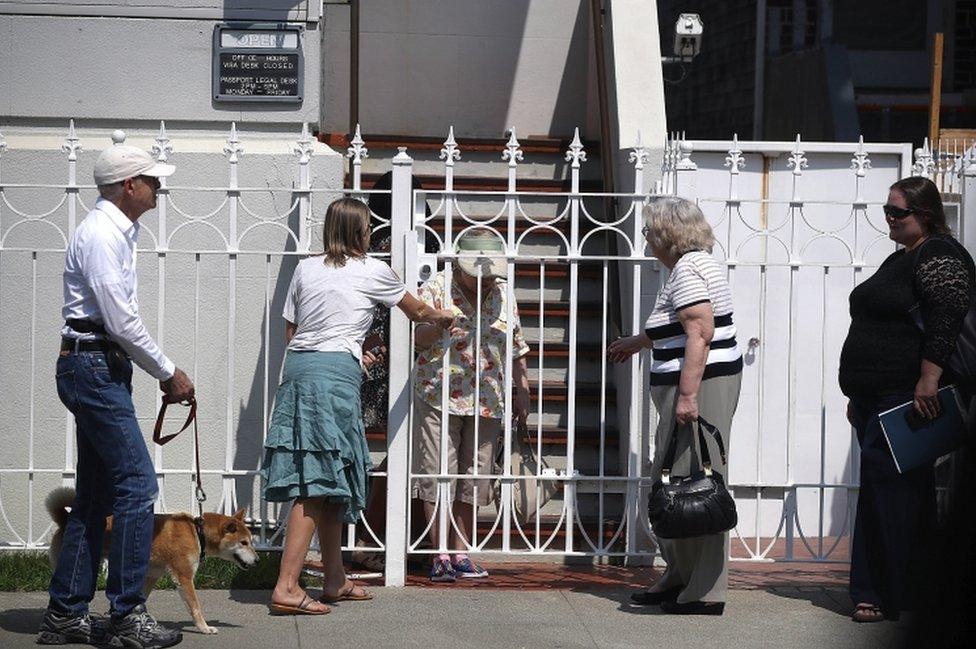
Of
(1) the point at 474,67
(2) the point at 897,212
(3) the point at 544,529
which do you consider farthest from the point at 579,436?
(1) the point at 474,67

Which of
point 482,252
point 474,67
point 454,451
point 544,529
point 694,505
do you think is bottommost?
point 544,529

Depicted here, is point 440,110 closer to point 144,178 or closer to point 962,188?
point 962,188

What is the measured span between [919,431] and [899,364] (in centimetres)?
28

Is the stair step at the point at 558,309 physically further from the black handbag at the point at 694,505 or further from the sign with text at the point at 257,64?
the black handbag at the point at 694,505

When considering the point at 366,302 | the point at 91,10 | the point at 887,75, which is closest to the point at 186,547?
the point at 366,302

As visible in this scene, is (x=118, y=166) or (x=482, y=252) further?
(x=482, y=252)

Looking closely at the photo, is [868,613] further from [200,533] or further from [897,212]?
[200,533]

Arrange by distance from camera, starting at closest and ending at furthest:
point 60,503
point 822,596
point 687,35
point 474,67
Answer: point 60,503 < point 822,596 < point 474,67 < point 687,35

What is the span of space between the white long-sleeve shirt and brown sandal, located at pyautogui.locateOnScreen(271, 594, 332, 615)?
121 cm

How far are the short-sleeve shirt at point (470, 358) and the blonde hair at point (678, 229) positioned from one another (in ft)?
2.93

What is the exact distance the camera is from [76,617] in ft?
18.1

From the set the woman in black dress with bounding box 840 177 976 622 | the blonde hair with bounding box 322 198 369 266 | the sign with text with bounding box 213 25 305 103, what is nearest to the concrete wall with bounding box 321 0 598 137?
the sign with text with bounding box 213 25 305 103

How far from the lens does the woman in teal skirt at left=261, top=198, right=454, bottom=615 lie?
6008 millimetres

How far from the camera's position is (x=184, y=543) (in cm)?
565
